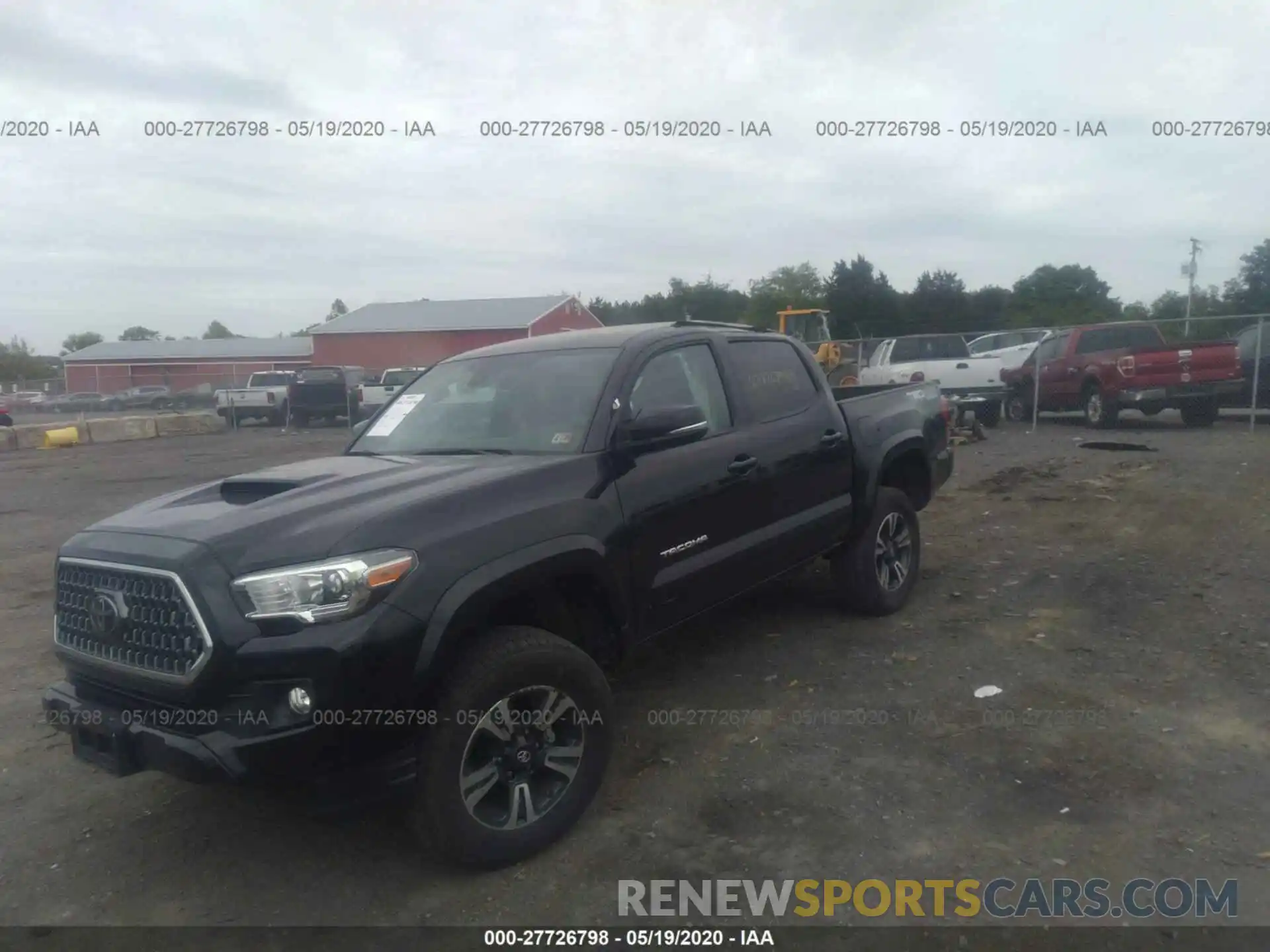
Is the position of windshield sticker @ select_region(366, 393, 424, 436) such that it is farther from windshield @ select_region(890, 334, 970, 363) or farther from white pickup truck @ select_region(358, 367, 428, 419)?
white pickup truck @ select_region(358, 367, 428, 419)

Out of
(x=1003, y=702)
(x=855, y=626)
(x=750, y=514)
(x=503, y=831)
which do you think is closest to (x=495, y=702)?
(x=503, y=831)

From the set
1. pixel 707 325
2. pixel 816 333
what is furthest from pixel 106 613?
pixel 816 333

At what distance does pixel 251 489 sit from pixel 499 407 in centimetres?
119

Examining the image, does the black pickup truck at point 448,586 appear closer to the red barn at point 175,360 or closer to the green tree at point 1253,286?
the red barn at point 175,360

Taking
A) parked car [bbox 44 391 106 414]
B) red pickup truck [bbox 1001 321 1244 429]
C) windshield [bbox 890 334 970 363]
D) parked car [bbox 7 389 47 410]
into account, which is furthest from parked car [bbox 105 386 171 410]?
red pickup truck [bbox 1001 321 1244 429]

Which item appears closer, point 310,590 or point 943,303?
point 310,590

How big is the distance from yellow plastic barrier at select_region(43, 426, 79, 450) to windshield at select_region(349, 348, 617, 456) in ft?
67.6

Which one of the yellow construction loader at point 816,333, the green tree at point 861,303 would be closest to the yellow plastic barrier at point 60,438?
the yellow construction loader at point 816,333

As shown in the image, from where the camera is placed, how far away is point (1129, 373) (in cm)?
1462

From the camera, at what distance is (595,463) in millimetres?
3971

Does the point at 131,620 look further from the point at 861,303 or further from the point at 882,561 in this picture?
the point at 861,303

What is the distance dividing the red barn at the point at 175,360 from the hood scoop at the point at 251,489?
122 feet

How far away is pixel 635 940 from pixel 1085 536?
600 cm

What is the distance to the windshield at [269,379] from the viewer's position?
28719 mm
